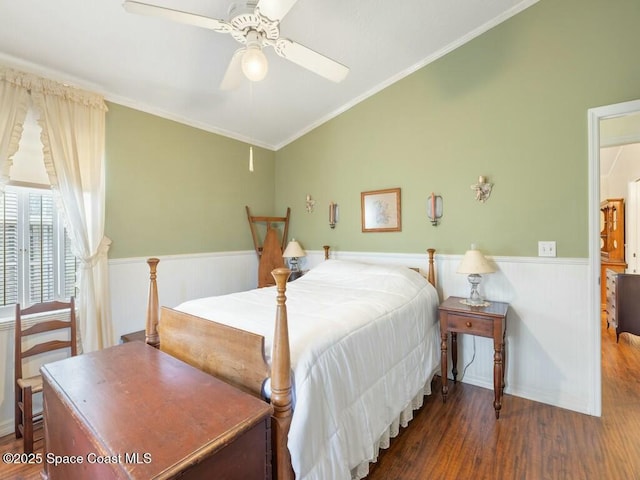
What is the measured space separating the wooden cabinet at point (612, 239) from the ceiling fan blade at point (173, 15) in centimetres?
542

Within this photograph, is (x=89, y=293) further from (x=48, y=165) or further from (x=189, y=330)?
(x=189, y=330)

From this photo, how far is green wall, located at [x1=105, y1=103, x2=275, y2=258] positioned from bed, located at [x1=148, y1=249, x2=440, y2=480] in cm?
124

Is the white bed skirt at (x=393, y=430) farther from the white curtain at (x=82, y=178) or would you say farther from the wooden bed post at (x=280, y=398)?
the white curtain at (x=82, y=178)

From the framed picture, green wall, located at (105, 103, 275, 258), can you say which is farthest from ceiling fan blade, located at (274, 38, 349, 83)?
green wall, located at (105, 103, 275, 258)

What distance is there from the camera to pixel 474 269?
2365mm

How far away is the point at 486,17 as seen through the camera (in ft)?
8.17

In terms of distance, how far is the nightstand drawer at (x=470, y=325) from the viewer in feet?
7.30

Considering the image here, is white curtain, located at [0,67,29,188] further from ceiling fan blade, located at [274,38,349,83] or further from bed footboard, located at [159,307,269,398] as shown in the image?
ceiling fan blade, located at [274,38,349,83]

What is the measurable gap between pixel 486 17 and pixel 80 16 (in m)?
2.94

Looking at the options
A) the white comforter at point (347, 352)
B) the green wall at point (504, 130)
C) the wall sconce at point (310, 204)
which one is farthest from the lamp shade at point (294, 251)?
the white comforter at point (347, 352)

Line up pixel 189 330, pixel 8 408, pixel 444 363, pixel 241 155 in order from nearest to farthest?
pixel 189 330, pixel 8 408, pixel 444 363, pixel 241 155

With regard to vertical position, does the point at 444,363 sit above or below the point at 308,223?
below

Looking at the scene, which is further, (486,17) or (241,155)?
(241,155)

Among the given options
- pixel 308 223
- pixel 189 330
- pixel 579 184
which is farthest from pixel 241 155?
pixel 579 184
